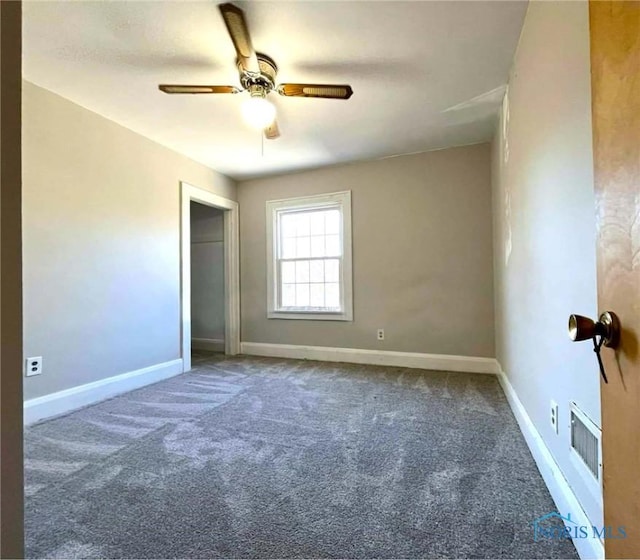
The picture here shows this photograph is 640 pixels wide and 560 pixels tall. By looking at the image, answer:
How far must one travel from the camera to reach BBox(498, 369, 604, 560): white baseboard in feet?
3.44

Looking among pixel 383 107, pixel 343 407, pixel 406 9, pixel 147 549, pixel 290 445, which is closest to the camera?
pixel 147 549

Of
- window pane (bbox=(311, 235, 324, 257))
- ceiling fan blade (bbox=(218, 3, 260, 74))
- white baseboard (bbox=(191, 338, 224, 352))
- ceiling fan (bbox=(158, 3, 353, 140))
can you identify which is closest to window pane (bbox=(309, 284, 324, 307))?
window pane (bbox=(311, 235, 324, 257))

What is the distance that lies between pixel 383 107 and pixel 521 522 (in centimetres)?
285

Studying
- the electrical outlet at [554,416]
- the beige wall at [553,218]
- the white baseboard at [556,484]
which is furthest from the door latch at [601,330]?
the electrical outlet at [554,416]

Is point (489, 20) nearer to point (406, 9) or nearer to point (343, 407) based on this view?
point (406, 9)

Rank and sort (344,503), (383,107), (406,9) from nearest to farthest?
(344,503), (406,9), (383,107)

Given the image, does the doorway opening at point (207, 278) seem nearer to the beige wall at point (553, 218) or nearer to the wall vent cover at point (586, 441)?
the beige wall at point (553, 218)

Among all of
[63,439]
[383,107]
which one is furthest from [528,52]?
[63,439]

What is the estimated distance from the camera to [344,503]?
54.4 inches

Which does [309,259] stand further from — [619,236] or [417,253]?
[619,236]

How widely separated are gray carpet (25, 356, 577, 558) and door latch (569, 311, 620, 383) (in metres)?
0.93

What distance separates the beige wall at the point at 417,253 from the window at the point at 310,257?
4.6 inches

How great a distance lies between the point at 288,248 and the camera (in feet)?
14.5

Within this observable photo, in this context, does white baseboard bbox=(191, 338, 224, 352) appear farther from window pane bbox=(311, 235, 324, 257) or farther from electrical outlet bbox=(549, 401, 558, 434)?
electrical outlet bbox=(549, 401, 558, 434)
